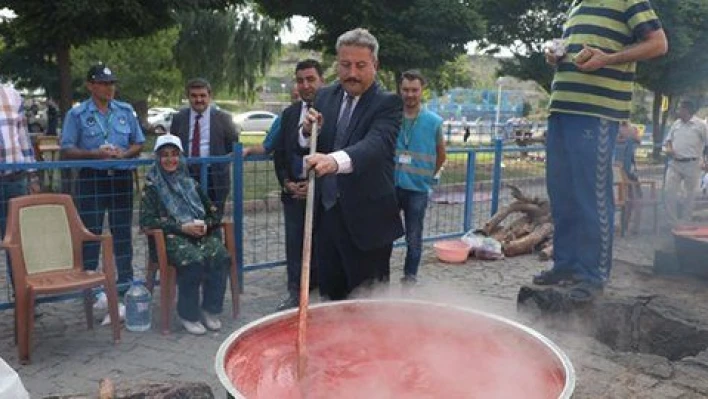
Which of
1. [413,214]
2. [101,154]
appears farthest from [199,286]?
[413,214]

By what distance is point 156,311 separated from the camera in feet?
17.1

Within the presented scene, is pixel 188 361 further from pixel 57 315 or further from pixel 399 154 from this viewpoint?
pixel 399 154

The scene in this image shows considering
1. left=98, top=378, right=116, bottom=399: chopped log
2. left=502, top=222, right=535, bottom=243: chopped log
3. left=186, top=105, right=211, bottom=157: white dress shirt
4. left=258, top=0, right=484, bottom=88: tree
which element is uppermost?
left=258, top=0, right=484, bottom=88: tree

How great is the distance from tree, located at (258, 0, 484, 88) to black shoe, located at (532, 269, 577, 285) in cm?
928

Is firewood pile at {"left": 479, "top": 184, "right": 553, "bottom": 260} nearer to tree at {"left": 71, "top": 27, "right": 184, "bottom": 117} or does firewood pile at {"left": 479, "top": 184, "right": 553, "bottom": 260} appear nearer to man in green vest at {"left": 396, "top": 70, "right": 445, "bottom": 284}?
man in green vest at {"left": 396, "top": 70, "right": 445, "bottom": 284}

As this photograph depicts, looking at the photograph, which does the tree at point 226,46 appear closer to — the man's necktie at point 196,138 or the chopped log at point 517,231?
the chopped log at point 517,231

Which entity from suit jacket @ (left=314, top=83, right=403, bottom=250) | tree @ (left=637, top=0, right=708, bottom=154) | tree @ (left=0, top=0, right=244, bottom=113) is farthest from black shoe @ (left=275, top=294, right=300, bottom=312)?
tree @ (left=637, top=0, right=708, bottom=154)

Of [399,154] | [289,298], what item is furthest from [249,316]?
[399,154]

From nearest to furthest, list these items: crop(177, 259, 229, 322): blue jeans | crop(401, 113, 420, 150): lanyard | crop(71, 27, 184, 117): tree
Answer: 1. crop(177, 259, 229, 322): blue jeans
2. crop(401, 113, 420, 150): lanyard
3. crop(71, 27, 184, 117): tree

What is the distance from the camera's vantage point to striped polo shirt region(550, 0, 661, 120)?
142 inches

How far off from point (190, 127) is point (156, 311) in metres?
1.68

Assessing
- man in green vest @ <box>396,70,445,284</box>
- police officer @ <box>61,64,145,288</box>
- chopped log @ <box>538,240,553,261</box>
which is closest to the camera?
police officer @ <box>61,64,145,288</box>

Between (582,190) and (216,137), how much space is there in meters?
3.36

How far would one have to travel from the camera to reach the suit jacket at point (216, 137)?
225 inches
